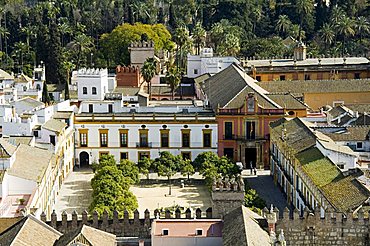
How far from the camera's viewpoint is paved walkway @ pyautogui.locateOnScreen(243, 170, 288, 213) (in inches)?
1845

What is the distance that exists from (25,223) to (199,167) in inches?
1219

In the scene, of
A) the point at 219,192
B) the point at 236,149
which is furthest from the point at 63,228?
the point at 236,149

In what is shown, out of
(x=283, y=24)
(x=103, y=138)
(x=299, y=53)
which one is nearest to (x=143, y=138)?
(x=103, y=138)

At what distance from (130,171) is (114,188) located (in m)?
8.05

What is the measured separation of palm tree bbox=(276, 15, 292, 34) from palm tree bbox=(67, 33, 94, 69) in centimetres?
2715

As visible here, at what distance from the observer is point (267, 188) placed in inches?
2018

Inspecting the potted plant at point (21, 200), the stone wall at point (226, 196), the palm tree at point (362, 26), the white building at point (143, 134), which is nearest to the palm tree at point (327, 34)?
the palm tree at point (362, 26)

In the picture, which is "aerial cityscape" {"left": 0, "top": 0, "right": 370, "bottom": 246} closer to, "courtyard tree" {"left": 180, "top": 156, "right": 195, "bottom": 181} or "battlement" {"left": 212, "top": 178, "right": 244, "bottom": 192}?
"battlement" {"left": 212, "top": 178, "right": 244, "bottom": 192}

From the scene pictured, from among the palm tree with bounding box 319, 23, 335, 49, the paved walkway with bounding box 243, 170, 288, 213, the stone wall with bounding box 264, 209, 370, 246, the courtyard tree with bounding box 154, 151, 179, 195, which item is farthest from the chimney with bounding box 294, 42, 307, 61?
the stone wall with bounding box 264, 209, 370, 246

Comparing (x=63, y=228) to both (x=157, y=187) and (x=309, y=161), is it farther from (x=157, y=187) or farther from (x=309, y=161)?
(x=157, y=187)

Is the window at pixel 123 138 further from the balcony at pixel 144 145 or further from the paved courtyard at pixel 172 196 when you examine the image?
the paved courtyard at pixel 172 196

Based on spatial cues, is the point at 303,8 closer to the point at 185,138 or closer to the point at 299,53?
the point at 299,53

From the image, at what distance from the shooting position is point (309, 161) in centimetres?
4225

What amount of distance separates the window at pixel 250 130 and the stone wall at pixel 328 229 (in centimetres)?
3064
